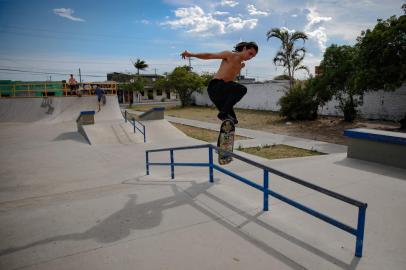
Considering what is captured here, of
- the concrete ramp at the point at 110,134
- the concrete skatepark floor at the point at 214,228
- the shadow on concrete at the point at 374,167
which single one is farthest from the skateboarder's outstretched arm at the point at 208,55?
the concrete ramp at the point at 110,134

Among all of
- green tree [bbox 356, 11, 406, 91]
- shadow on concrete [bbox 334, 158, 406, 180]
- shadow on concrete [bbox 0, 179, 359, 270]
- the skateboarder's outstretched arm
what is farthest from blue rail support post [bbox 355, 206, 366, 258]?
green tree [bbox 356, 11, 406, 91]

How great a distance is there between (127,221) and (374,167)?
19.3 ft

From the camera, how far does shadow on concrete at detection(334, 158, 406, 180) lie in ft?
19.9

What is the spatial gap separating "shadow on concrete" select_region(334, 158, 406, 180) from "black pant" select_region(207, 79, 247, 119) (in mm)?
4026

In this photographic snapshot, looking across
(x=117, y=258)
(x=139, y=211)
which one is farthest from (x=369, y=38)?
(x=117, y=258)

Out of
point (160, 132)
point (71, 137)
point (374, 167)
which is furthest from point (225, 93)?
point (71, 137)

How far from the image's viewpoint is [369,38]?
13.9 m

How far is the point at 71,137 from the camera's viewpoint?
15.2 meters

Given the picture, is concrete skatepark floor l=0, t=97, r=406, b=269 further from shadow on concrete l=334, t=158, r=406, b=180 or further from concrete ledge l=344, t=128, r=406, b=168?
concrete ledge l=344, t=128, r=406, b=168

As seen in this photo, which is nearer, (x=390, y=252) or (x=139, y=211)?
(x=390, y=252)

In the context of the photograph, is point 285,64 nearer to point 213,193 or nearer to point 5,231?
point 213,193

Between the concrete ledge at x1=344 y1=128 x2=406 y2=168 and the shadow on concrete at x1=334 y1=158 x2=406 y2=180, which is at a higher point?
the concrete ledge at x1=344 y1=128 x2=406 y2=168

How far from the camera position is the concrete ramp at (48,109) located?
65.8ft

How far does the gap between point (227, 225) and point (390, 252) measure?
73.7 inches
